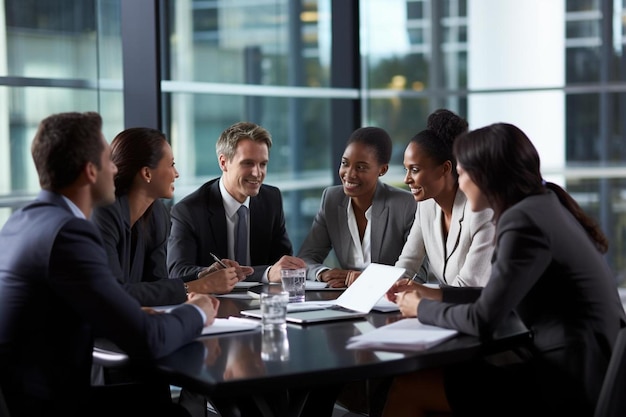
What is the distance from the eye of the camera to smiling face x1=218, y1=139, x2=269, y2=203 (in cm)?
414

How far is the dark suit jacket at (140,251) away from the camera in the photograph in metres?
3.08

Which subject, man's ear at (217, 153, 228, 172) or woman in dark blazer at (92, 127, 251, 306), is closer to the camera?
woman in dark blazer at (92, 127, 251, 306)

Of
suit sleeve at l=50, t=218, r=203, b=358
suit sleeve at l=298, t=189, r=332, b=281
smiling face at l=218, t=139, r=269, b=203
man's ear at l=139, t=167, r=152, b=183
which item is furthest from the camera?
suit sleeve at l=298, t=189, r=332, b=281

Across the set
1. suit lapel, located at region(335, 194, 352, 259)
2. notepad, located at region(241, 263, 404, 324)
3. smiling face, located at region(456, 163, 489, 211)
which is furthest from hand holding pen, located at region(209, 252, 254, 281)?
smiling face, located at region(456, 163, 489, 211)

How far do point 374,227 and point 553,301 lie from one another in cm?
163

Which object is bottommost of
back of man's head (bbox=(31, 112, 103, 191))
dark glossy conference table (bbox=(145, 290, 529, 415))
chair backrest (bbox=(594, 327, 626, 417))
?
chair backrest (bbox=(594, 327, 626, 417))

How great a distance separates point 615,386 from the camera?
2.39 meters

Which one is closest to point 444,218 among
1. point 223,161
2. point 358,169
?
point 358,169

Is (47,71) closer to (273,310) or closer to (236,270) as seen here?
(236,270)

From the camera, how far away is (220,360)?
2332 mm

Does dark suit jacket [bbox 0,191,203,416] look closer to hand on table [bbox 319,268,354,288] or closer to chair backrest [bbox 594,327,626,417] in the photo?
chair backrest [bbox 594,327,626,417]

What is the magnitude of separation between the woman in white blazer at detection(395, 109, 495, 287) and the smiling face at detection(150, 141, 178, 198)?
0.96 m

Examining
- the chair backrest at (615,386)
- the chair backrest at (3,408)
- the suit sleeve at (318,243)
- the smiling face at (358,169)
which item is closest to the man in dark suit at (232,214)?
the suit sleeve at (318,243)

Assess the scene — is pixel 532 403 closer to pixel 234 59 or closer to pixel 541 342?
pixel 541 342
